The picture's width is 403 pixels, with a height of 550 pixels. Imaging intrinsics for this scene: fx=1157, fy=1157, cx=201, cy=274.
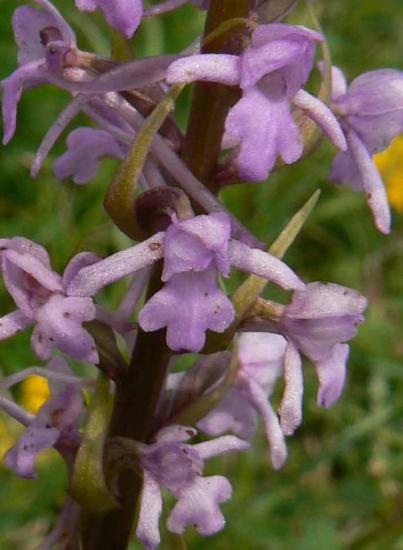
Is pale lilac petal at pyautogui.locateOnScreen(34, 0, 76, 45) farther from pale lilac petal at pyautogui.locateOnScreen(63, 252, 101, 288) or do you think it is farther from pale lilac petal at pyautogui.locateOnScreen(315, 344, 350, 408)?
pale lilac petal at pyautogui.locateOnScreen(315, 344, 350, 408)

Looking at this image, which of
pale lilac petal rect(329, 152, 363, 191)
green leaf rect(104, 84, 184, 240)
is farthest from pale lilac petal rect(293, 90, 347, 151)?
pale lilac petal rect(329, 152, 363, 191)

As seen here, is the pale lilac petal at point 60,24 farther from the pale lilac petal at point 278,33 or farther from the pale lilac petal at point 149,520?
the pale lilac petal at point 149,520

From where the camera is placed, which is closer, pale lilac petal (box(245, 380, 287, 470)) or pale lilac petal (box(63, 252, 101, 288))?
pale lilac petal (box(63, 252, 101, 288))

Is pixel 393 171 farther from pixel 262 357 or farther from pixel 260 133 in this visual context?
pixel 260 133

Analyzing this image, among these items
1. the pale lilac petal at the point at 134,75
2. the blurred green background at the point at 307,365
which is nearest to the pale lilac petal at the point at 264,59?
the pale lilac petal at the point at 134,75

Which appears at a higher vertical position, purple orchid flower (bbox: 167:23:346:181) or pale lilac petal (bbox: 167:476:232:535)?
purple orchid flower (bbox: 167:23:346:181)

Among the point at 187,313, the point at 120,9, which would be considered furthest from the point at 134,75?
the point at 187,313
